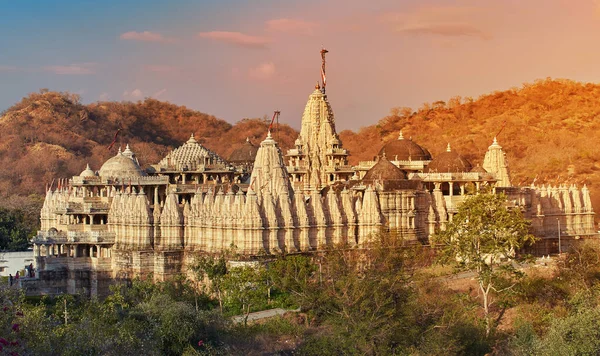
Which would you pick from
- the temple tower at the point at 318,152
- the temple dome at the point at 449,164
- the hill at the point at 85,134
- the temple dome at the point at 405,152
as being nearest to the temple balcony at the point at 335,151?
the temple tower at the point at 318,152

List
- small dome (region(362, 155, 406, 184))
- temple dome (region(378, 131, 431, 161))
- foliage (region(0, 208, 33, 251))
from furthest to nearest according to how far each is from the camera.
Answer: foliage (region(0, 208, 33, 251)) → temple dome (region(378, 131, 431, 161)) → small dome (region(362, 155, 406, 184))

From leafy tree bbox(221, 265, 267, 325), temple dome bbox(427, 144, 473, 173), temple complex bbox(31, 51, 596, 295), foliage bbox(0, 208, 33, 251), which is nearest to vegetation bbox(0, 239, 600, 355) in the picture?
leafy tree bbox(221, 265, 267, 325)

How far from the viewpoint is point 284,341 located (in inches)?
1609

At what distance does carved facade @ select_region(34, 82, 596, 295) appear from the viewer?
51.4 m

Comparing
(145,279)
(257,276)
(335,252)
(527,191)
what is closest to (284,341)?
(257,276)

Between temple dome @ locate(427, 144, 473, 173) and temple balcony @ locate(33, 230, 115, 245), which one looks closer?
temple balcony @ locate(33, 230, 115, 245)

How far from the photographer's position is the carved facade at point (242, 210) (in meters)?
51.4

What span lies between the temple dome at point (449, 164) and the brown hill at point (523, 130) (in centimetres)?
2584

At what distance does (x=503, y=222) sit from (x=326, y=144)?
23.3m

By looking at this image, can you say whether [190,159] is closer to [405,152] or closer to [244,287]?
[405,152]

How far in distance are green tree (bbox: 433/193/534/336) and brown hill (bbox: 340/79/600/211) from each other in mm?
39438

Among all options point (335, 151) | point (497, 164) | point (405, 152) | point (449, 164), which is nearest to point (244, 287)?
point (449, 164)

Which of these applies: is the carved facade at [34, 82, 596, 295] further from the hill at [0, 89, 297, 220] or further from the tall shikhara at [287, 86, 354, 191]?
the hill at [0, 89, 297, 220]

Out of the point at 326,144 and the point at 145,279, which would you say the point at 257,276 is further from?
the point at 326,144
